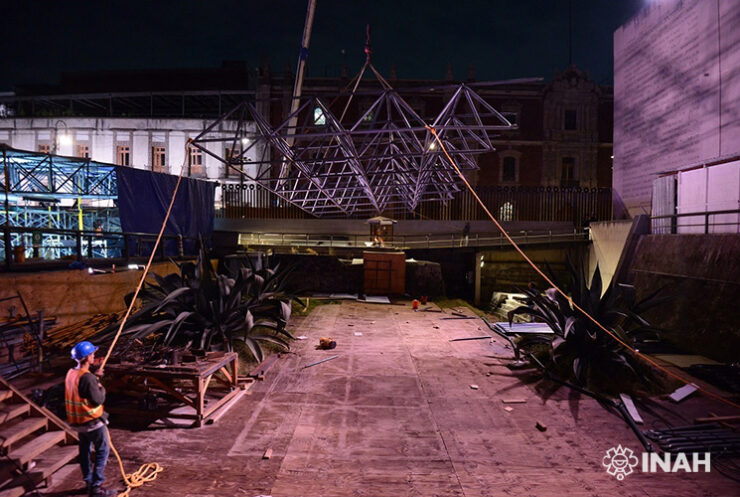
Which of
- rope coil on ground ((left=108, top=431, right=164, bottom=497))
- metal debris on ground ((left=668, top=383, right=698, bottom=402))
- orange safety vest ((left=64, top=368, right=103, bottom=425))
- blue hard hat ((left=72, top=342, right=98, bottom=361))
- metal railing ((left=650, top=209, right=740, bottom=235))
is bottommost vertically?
rope coil on ground ((left=108, top=431, right=164, bottom=497))

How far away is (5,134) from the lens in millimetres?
27609

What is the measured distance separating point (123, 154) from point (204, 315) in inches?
1028

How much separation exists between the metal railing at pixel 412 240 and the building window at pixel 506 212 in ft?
4.79

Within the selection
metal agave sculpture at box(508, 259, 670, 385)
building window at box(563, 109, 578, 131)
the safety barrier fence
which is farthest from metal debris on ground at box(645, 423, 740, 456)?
building window at box(563, 109, 578, 131)

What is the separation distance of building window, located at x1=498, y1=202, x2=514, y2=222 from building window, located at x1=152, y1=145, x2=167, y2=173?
74.7 ft

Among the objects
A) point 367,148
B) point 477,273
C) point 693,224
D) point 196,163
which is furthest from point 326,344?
point 196,163

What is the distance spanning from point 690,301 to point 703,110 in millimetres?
7648

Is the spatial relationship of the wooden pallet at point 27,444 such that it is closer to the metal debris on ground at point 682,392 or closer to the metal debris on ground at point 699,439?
the metal debris on ground at point 699,439

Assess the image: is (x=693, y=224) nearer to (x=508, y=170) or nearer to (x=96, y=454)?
(x=96, y=454)

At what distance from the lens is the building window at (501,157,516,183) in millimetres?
27969

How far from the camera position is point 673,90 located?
44.5ft

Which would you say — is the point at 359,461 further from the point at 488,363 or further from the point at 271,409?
the point at 488,363

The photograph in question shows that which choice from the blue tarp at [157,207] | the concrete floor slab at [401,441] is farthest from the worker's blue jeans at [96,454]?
the blue tarp at [157,207]

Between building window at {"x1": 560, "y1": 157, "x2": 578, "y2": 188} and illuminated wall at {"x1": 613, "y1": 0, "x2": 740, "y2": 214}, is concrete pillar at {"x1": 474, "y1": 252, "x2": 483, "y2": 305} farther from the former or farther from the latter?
building window at {"x1": 560, "y1": 157, "x2": 578, "y2": 188}
